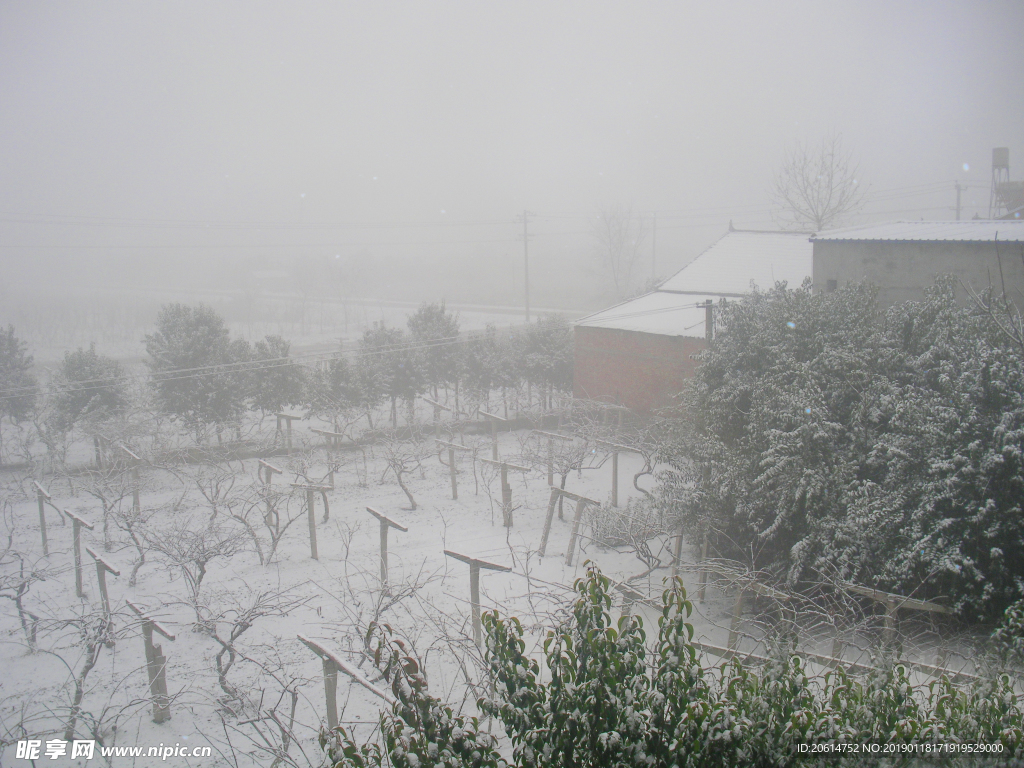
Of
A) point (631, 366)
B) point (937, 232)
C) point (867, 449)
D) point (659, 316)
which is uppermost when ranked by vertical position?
point (937, 232)

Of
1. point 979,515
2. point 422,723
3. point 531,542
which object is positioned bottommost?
point 531,542

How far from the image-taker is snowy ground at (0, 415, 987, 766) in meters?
6.73

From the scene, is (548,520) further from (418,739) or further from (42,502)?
(42,502)

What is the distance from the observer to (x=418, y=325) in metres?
23.8

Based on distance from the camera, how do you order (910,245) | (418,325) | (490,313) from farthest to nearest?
(490,313), (418,325), (910,245)

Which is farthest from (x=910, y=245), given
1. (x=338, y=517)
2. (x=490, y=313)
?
(x=490, y=313)

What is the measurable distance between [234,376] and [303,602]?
13.8 metres

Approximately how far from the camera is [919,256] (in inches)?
580

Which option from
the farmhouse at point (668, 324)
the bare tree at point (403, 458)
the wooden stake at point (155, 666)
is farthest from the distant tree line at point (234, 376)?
the wooden stake at point (155, 666)

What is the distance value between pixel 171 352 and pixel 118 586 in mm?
11220

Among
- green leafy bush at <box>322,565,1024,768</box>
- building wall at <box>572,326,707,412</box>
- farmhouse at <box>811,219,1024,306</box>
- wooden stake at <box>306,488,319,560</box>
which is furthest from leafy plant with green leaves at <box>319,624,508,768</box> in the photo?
building wall at <box>572,326,707,412</box>

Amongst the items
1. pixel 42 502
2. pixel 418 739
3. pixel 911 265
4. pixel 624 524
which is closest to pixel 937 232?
pixel 911 265

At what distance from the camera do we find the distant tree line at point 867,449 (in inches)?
305

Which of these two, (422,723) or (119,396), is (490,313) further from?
(422,723)
